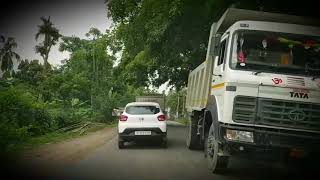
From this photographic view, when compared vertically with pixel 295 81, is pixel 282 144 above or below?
below

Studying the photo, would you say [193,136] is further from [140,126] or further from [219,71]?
[219,71]

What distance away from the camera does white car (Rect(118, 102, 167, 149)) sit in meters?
15.6

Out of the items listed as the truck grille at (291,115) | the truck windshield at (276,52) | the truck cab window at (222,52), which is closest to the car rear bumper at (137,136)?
the truck cab window at (222,52)

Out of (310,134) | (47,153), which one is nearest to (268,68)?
(310,134)

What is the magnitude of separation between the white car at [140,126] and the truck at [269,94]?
5917 mm

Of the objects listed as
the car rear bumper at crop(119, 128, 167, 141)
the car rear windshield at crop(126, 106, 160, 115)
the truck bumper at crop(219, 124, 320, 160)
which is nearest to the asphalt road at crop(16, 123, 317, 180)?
the car rear bumper at crop(119, 128, 167, 141)

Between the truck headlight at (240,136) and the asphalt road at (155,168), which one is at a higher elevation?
the truck headlight at (240,136)

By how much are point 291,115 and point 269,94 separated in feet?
1.86

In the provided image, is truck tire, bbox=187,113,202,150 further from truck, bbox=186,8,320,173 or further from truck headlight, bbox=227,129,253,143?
truck headlight, bbox=227,129,253,143

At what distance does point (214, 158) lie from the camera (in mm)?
9945

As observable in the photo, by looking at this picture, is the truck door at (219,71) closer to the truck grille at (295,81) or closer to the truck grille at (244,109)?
the truck grille at (244,109)

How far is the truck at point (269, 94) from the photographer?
8.77m

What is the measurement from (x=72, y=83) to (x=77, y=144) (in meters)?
19.6

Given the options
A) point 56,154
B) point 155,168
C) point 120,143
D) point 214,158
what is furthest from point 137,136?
point 214,158
